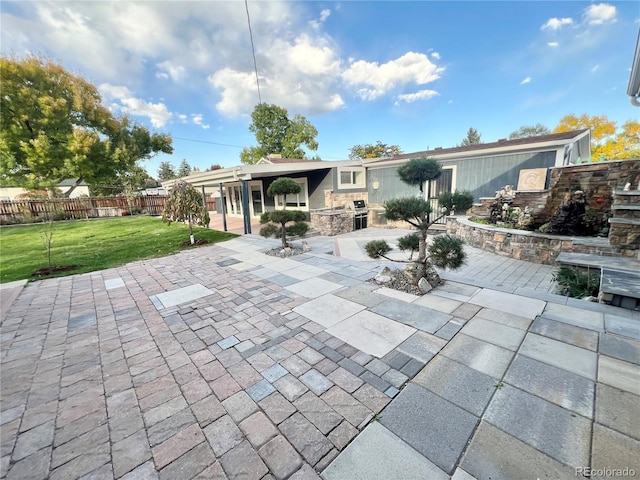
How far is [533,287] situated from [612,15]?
7.52 m

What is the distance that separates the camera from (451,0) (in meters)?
6.62

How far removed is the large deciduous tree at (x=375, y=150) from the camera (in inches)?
1212

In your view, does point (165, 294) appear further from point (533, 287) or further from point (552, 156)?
point (552, 156)

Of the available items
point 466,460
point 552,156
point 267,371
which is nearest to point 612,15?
point 552,156

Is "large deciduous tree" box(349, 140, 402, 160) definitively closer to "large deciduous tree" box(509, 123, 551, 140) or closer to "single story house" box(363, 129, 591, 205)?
"large deciduous tree" box(509, 123, 551, 140)

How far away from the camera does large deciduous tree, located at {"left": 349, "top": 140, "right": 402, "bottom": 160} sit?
3080cm

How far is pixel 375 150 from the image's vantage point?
1211 inches

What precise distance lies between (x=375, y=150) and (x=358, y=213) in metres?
23.6

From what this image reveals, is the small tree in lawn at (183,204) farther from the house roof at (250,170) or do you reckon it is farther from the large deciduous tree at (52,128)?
the large deciduous tree at (52,128)

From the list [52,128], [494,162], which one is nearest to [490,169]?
[494,162]

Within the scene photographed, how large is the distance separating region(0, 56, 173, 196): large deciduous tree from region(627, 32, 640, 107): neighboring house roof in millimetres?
21937

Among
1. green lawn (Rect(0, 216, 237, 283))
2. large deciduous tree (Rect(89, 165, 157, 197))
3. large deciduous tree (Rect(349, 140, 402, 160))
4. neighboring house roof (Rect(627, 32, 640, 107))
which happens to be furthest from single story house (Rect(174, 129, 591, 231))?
large deciduous tree (Rect(349, 140, 402, 160))

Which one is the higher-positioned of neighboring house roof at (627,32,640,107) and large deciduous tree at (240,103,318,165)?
large deciduous tree at (240,103,318,165)

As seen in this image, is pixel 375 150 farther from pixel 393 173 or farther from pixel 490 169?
pixel 490 169
